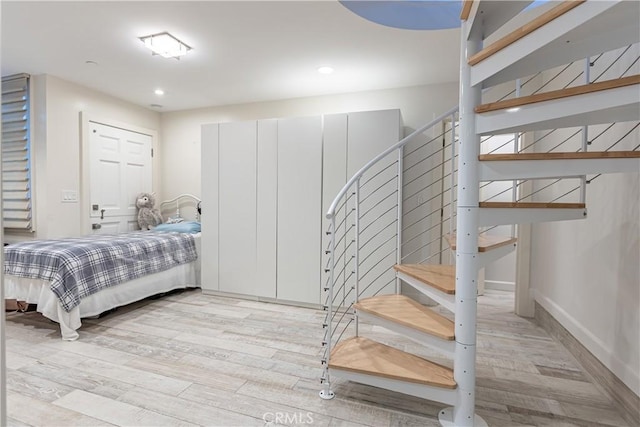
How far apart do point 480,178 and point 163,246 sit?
10.9ft

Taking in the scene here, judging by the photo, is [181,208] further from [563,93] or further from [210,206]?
[563,93]

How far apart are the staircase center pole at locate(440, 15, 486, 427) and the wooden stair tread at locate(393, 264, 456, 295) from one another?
0.11 meters

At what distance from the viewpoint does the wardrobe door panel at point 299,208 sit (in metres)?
3.43

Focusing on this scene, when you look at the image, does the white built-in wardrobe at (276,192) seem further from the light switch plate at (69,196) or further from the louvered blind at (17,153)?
the louvered blind at (17,153)

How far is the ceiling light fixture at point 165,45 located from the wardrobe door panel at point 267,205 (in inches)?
40.8

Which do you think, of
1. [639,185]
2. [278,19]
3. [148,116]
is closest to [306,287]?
[278,19]

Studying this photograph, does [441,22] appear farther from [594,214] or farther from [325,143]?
[594,214]

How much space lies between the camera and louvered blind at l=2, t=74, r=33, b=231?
359cm

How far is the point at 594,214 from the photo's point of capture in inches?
88.3

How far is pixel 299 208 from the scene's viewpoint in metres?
3.49

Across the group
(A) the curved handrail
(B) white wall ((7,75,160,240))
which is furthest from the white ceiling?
(A) the curved handrail

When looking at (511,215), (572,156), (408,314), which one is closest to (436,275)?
(408,314)

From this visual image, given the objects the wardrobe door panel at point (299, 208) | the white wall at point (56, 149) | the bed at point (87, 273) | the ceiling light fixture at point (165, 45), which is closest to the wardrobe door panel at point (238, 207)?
the wardrobe door panel at point (299, 208)

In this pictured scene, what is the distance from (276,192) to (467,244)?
2.32m
